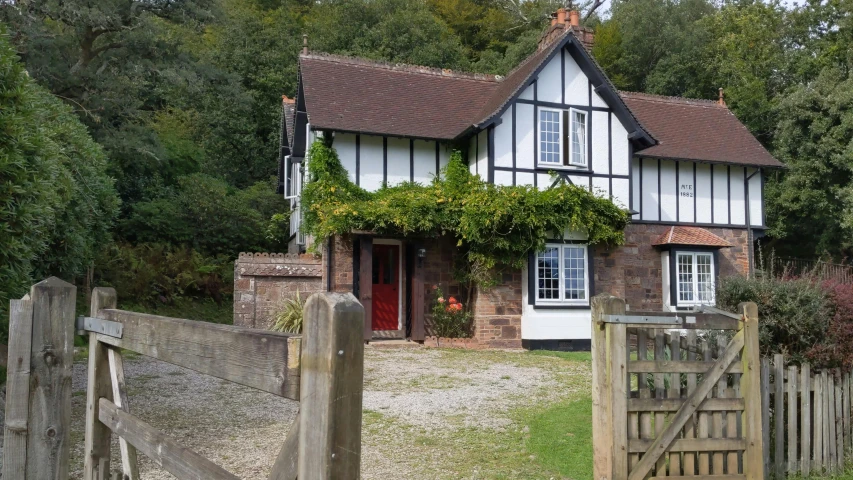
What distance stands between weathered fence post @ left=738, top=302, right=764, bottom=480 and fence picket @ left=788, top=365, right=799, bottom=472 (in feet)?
3.32

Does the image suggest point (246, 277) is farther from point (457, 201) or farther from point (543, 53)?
point (543, 53)

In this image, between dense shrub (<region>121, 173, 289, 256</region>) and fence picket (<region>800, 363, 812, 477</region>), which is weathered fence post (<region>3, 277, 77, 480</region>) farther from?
dense shrub (<region>121, 173, 289, 256</region>)

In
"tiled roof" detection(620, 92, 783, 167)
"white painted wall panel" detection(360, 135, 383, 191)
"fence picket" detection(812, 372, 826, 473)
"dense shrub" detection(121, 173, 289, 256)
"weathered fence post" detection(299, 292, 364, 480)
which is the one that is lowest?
"fence picket" detection(812, 372, 826, 473)

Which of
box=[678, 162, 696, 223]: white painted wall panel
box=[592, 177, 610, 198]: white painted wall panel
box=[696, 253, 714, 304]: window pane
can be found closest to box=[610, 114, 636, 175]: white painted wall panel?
box=[592, 177, 610, 198]: white painted wall panel

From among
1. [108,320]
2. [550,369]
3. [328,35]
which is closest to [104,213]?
[550,369]

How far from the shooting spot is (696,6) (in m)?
38.6

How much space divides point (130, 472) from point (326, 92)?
1482 cm

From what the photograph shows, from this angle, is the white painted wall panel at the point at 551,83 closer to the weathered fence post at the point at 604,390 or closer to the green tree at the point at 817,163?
the weathered fence post at the point at 604,390

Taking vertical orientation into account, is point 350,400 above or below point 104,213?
below

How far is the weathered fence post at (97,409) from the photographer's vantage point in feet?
10.8

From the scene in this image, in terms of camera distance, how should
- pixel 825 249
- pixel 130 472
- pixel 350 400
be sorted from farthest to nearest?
pixel 825 249
pixel 130 472
pixel 350 400

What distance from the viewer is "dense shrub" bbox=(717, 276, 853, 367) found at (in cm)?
682

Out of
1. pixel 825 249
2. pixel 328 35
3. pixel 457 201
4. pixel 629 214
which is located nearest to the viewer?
pixel 457 201

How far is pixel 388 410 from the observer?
332 inches
